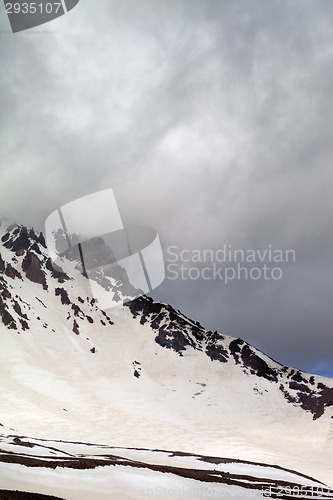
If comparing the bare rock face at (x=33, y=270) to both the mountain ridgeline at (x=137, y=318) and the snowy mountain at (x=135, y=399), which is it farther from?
the snowy mountain at (x=135, y=399)

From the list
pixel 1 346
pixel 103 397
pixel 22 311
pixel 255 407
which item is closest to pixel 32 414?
pixel 103 397

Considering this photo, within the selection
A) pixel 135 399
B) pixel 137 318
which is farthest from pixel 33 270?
pixel 135 399

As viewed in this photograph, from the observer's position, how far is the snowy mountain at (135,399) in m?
30.4

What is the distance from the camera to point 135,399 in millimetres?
111875

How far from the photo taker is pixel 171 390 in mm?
124750

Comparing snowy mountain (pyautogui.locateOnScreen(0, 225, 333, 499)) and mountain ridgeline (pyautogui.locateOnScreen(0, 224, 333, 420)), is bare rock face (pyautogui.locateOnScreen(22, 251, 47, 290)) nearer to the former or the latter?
mountain ridgeline (pyautogui.locateOnScreen(0, 224, 333, 420))

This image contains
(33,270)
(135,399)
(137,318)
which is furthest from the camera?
(137,318)

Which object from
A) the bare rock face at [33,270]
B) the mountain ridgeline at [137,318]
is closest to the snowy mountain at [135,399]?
the bare rock face at [33,270]

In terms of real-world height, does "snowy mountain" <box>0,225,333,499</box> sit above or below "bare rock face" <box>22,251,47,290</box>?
below

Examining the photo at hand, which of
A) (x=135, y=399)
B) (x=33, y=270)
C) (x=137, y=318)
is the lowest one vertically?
(x=135, y=399)

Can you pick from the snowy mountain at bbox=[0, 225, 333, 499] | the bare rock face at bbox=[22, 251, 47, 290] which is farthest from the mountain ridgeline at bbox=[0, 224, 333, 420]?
the snowy mountain at bbox=[0, 225, 333, 499]

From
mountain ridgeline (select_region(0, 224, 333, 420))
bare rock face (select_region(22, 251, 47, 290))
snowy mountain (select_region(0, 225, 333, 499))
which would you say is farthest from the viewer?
bare rock face (select_region(22, 251, 47, 290))

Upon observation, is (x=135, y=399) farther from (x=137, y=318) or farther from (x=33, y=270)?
(x=33, y=270)

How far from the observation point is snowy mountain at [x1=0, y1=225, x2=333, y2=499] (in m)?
30.4
